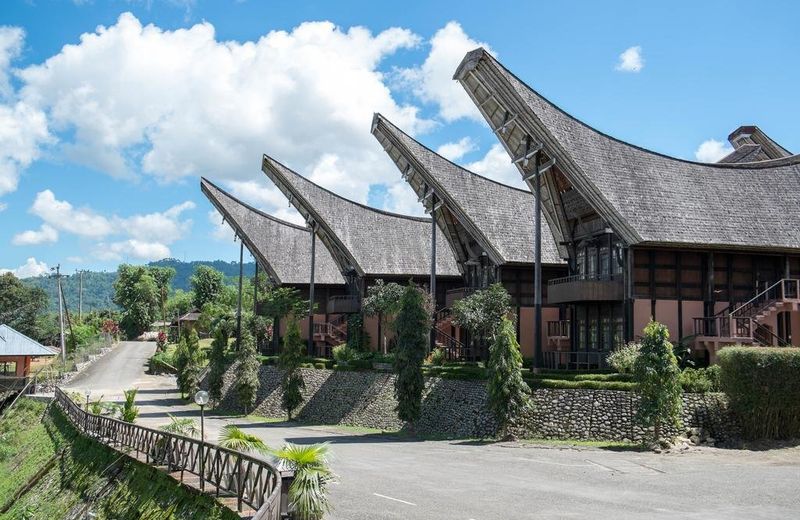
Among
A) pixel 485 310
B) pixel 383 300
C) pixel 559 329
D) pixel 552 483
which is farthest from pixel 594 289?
pixel 383 300

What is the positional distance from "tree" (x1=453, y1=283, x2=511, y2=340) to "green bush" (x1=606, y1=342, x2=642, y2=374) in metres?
7.93

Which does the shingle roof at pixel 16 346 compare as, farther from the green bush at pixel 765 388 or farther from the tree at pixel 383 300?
the green bush at pixel 765 388

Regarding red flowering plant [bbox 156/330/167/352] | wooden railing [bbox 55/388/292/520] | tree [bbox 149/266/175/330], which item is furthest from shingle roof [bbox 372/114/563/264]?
tree [bbox 149/266/175/330]

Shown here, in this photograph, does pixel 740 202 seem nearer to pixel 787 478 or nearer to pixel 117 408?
pixel 787 478

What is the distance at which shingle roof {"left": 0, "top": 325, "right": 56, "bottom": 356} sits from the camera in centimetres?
5666

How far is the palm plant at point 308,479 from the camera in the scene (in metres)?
13.6

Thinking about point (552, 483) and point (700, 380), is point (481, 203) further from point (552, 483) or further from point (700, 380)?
point (552, 483)

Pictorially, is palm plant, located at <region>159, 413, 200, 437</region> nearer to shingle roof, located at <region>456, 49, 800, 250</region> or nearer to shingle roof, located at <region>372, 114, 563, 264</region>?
shingle roof, located at <region>456, 49, 800, 250</region>

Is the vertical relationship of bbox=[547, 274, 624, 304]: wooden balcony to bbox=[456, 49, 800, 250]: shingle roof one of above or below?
below

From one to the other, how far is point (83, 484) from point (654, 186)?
85.6ft

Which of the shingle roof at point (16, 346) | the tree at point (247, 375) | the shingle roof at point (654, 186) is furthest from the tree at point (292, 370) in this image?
the shingle roof at point (16, 346)

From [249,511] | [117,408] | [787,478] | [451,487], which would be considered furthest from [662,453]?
[117,408]

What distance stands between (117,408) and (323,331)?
22.2 metres

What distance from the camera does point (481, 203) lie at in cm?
4491
